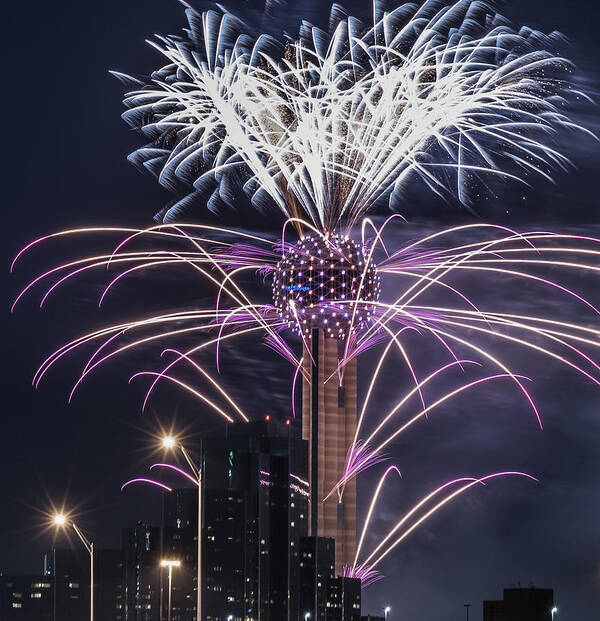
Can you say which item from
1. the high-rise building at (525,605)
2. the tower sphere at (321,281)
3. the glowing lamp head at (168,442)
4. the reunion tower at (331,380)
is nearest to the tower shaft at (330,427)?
the reunion tower at (331,380)

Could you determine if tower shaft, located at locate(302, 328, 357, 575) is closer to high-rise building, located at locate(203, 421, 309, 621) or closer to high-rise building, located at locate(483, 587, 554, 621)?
high-rise building, located at locate(203, 421, 309, 621)

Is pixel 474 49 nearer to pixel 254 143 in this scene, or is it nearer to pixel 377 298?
pixel 254 143

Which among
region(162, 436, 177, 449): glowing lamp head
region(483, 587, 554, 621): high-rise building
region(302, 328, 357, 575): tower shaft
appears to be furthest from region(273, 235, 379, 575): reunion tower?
region(162, 436, 177, 449): glowing lamp head

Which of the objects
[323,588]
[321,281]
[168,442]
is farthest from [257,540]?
[168,442]

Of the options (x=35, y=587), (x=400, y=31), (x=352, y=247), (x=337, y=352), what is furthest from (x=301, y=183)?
(x=35, y=587)

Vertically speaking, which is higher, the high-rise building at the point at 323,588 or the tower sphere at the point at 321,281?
the tower sphere at the point at 321,281

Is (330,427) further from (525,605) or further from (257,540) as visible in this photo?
(525,605)

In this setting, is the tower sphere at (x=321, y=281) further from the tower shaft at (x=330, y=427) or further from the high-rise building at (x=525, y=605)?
the high-rise building at (x=525, y=605)
